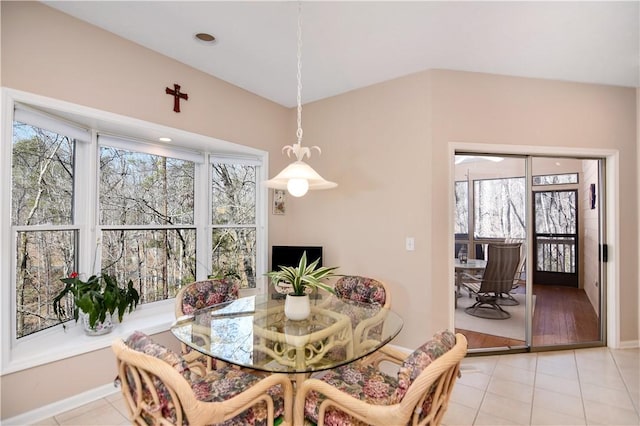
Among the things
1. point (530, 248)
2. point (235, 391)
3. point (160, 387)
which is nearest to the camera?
point (160, 387)

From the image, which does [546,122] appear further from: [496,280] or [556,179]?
[496,280]

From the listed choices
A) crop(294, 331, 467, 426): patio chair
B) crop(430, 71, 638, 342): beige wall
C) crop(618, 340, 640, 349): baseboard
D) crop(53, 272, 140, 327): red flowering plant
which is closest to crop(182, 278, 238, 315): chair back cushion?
crop(53, 272, 140, 327): red flowering plant

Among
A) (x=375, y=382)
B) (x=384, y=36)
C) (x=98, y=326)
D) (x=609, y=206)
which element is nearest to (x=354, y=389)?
(x=375, y=382)

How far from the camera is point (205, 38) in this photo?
2521 mm

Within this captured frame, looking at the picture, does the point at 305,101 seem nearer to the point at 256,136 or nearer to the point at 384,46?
the point at 256,136

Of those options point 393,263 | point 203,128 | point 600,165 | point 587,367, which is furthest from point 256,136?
point 587,367

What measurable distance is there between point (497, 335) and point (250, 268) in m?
2.86

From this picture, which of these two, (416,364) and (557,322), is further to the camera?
(557,322)

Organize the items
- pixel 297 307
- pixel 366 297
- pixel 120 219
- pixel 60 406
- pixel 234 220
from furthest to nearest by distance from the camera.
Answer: pixel 234 220, pixel 120 219, pixel 366 297, pixel 60 406, pixel 297 307

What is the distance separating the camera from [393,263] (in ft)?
10.6

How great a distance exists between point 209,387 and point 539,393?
2.51m

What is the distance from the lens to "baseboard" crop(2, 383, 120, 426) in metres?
2.04

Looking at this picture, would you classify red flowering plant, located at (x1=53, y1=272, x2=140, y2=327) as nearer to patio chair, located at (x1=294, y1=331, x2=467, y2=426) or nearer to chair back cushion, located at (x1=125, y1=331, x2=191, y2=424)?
chair back cushion, located at (x1=125, y1=331, x2=191, y2=424)

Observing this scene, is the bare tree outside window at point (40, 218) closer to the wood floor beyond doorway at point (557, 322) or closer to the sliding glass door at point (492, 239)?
the sliding glass door at point (492, 239)
